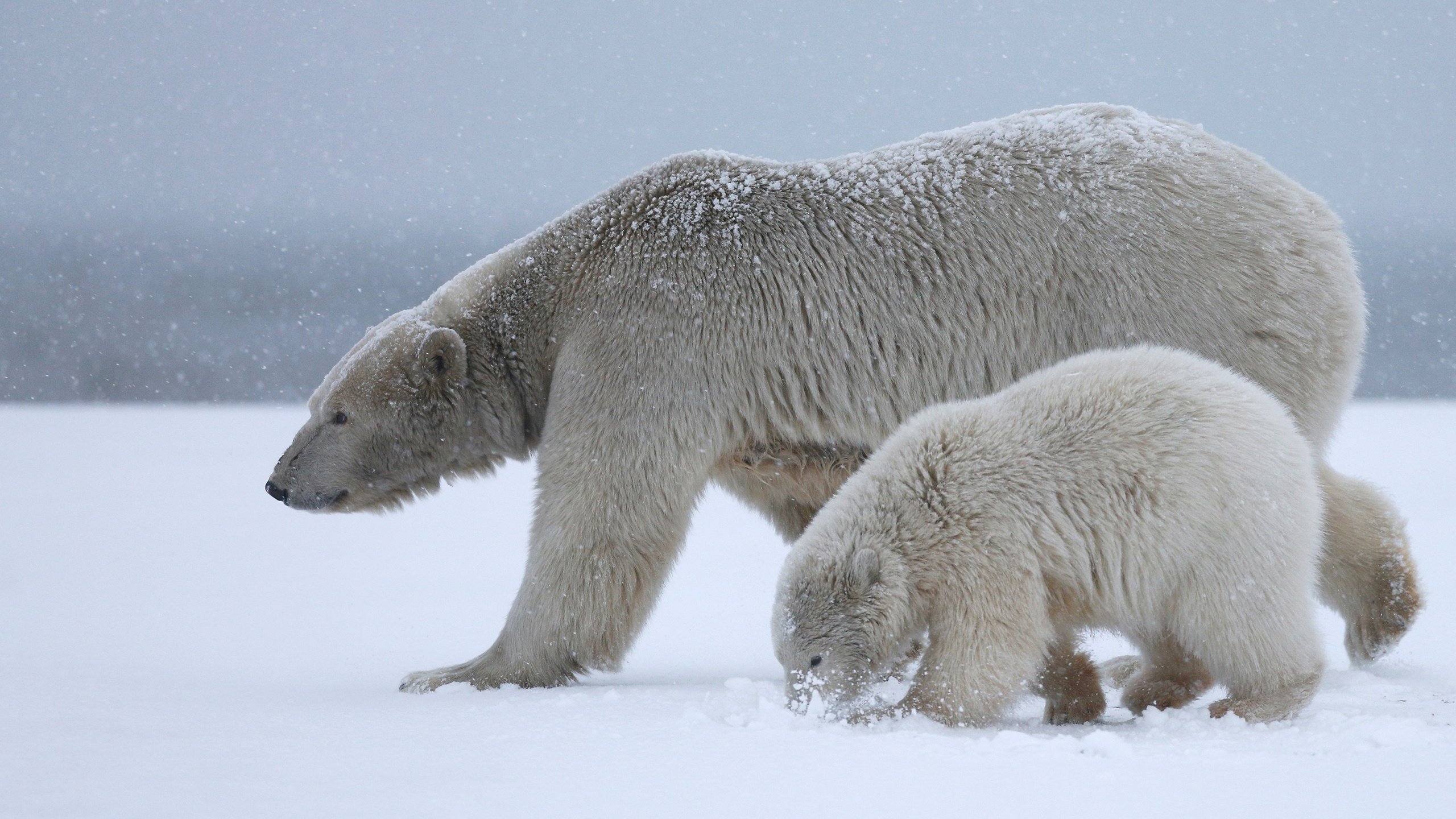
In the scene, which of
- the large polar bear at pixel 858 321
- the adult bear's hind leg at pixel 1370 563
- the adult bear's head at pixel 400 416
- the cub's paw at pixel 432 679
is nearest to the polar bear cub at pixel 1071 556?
the large polar bear at pixel 858 321

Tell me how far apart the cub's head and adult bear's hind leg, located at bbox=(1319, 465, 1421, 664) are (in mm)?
2515

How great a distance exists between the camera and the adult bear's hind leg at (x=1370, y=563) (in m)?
5.82

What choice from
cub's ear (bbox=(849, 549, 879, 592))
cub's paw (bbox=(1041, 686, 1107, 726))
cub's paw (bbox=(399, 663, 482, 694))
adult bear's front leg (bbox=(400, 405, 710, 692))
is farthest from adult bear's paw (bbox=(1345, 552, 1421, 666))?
cub's paw (bbox=(399, 663, 482, 694))

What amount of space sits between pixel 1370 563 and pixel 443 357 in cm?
445

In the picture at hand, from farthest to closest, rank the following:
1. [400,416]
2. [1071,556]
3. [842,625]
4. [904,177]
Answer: [400,416] < [904,177] < [842,625] < [1071,556]

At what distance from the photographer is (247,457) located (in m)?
17.8

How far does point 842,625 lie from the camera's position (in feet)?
14.7

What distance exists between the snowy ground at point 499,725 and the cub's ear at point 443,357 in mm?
1480

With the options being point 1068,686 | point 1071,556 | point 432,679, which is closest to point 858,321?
point 1071,556

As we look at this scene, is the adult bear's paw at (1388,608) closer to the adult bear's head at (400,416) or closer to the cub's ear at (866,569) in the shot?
the cub's ear at (866,569)

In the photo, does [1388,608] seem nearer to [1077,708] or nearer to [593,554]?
[1077,708]

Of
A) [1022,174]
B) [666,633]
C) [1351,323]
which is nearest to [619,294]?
[1022,174]

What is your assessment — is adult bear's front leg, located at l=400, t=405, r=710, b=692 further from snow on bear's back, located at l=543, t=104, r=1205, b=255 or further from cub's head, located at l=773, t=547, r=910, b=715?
cub's head, located at l=773, t=547, r=910, b=715

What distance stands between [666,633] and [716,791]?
4.25m
